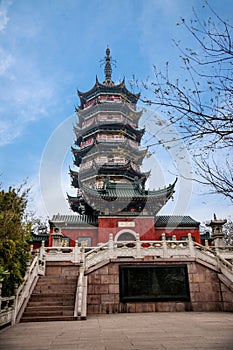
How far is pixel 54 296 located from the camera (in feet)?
28.5

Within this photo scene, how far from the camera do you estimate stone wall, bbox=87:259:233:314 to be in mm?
9766

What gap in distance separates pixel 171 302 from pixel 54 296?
4274 mm

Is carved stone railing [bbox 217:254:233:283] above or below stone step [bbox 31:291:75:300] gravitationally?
above

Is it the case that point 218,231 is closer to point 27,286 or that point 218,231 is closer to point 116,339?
point 27,286

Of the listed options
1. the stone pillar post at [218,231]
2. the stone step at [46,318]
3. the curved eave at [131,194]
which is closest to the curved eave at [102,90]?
the curved eave at [131,194]

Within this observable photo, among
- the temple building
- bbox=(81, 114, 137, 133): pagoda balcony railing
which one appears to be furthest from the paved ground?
bbox=(81, 114, 137, 133): pagoda balcony railing

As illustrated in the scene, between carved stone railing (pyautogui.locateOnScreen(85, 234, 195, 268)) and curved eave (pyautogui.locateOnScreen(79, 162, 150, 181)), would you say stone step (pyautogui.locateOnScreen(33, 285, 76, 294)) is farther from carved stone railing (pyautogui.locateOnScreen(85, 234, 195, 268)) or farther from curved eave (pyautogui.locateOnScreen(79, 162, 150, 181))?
curved eave (pyautogui.locateOnScreen(79, 162, 150, 181))

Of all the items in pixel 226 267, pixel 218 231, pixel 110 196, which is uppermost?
pixel 110 196

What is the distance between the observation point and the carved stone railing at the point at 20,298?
6.34m

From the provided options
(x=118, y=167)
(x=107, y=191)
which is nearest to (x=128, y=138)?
(x=118, y=167)

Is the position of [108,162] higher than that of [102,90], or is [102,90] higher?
[102,90]

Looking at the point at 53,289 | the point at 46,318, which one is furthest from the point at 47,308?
the point at 53,289

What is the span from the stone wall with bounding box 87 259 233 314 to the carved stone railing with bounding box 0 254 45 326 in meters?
1.99

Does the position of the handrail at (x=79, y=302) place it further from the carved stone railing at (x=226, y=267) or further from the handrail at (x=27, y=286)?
the carved stone railing at (x=226, y=267)
